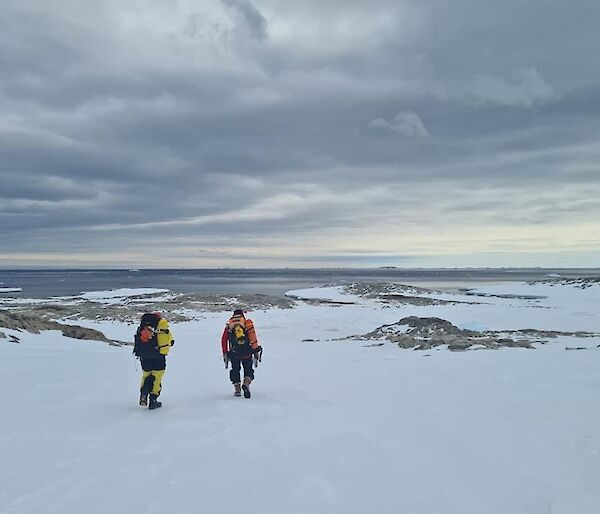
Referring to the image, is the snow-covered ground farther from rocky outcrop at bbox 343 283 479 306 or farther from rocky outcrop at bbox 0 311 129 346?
rocky outcrop at bbox 343 283 479 306

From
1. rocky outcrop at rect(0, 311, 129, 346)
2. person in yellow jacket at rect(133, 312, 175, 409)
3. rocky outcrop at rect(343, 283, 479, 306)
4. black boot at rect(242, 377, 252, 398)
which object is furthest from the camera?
rocky outcrop at rect(343, 283, 479, 306)

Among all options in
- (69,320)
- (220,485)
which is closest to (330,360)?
(220,485)

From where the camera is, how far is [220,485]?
520 centimetres

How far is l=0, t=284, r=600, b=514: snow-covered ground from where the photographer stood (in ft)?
16.1

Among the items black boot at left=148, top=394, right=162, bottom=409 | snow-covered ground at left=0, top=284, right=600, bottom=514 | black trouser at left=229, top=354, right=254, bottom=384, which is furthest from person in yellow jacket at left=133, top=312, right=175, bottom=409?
black trouser at left=229, top=354, right=254, bottom=384

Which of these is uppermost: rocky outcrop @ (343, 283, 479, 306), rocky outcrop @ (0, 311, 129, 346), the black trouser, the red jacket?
the red jacket

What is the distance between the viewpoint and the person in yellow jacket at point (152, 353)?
8.66 meters

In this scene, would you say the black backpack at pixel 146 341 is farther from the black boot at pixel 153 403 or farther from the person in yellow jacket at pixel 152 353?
the black boot at pixel 153 403

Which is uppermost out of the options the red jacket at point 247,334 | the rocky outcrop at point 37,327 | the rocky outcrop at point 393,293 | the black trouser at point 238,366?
the red jacket at point 247,334

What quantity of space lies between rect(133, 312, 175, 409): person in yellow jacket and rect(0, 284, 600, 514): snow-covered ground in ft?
1.50

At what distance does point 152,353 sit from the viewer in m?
8.79

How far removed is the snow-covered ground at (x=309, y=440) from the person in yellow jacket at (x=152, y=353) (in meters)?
0.46

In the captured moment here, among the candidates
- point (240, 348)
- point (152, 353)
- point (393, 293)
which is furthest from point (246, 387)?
point (393, 293)

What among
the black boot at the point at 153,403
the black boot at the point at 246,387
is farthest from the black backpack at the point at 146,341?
the black boot at the point at 246,387
